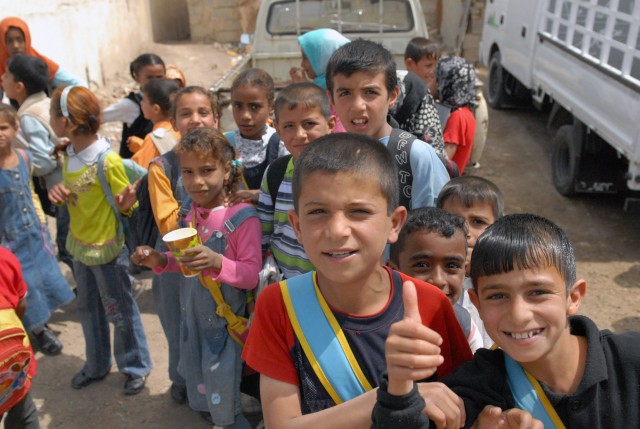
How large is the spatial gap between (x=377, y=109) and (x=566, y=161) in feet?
15.1

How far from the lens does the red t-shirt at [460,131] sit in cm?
416

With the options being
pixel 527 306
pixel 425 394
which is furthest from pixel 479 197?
pixel 425 394

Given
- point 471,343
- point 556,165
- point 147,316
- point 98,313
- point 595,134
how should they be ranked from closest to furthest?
point 471,343 → point 98,313 → point 147,316 → point 595,134 → point 556,165

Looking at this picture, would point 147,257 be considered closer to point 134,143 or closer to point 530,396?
point 530,396

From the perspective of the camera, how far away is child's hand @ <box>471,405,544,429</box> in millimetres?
1118

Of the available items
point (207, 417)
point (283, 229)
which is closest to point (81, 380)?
point (207, 417)

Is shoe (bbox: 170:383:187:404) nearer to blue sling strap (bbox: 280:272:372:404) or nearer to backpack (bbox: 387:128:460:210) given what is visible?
backpack (bbox: 387:128:460:210)

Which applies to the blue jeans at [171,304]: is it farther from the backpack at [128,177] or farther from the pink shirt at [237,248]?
the pink shirt at [237,248]

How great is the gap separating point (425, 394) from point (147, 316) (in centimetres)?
333

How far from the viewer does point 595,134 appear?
557 centimetres

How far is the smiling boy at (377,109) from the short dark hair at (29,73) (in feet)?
7.85

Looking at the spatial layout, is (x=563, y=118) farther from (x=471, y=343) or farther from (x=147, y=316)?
(x=471, y=343)

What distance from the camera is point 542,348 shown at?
124 centimetres

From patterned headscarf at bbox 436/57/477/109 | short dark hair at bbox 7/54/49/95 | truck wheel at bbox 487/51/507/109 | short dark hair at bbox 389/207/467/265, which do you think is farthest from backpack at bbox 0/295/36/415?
truck wheel at bbox 487/51/507/109
